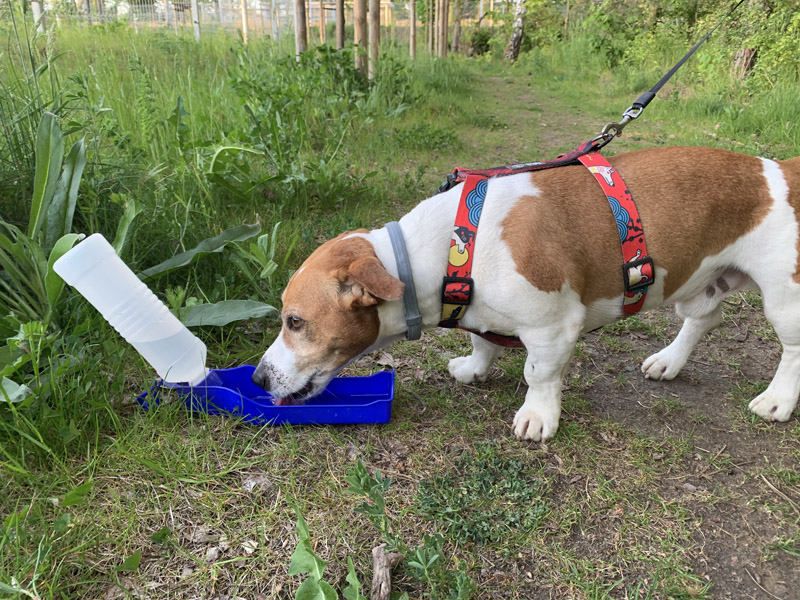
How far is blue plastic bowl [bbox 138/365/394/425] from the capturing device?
2412 mm

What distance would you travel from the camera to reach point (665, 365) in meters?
2.98

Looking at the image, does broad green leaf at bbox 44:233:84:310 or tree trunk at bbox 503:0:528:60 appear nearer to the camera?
broad green leaf at bbox 44:233:84:310

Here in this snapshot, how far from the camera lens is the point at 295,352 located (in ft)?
7.51

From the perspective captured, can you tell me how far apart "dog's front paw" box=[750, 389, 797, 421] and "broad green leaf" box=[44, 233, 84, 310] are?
315cm

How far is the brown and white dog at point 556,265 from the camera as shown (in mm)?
2227

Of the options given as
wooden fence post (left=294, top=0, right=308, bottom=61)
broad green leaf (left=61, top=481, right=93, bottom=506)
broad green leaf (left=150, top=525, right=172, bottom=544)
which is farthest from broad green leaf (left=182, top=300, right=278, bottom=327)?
wooden fence post (left=294, top=0, right=308, bottom=61)

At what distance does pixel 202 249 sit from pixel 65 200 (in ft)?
2.25

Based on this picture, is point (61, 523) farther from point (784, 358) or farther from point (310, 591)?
point (784, 358)

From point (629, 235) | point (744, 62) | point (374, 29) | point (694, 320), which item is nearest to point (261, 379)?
point (629, 235)

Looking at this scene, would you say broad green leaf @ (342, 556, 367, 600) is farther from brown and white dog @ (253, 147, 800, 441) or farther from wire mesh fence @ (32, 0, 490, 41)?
wire mesh fence @ (32, 0, 490, 41)

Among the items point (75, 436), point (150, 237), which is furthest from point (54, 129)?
point (75, 436)

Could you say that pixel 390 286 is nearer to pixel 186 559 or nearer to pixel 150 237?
pixel 186 559

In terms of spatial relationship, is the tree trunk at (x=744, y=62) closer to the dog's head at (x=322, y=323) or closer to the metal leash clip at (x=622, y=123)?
the metal leash clip at (x=622, y=123)

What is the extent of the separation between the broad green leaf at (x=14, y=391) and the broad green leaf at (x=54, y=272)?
45 centimetres
